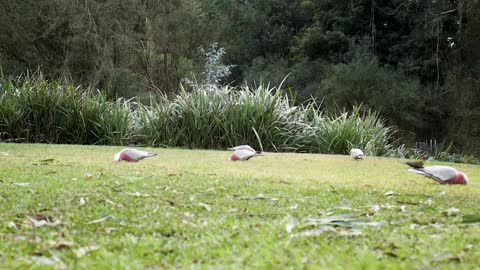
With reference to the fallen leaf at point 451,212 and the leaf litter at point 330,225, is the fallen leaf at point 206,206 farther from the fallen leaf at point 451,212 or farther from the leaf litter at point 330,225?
the fallen leaf at point 451,212

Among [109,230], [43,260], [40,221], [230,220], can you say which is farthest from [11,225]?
[230,220]

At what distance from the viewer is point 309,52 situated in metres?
20.7

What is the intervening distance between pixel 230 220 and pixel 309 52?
63.7ft

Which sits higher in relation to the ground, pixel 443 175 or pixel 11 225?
pixel 443 175

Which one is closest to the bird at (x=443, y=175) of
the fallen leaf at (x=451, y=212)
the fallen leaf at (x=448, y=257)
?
the fallen leaf at (x=451, y=212)

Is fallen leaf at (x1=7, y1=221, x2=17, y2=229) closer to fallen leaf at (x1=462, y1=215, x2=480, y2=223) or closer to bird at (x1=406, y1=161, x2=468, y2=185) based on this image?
fallen leaf at (x1=462, y1=215, x2=480, y2=223)

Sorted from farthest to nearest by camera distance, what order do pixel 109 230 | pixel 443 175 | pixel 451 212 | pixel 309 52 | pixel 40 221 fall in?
pixel 309 52 → pixel 443 175 → pixel 451 212 → pixel 40 221 → pixel 109 230

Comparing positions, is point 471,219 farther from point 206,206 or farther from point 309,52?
point 309,52

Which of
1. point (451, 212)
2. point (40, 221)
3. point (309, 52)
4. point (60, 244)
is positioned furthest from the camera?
point (309, 52)

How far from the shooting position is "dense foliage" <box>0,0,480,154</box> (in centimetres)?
1241

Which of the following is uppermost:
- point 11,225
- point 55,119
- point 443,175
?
point 55,119

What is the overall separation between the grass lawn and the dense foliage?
6859mm

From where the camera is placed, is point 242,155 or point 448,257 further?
point 242,155

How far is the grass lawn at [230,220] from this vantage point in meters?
1.28
